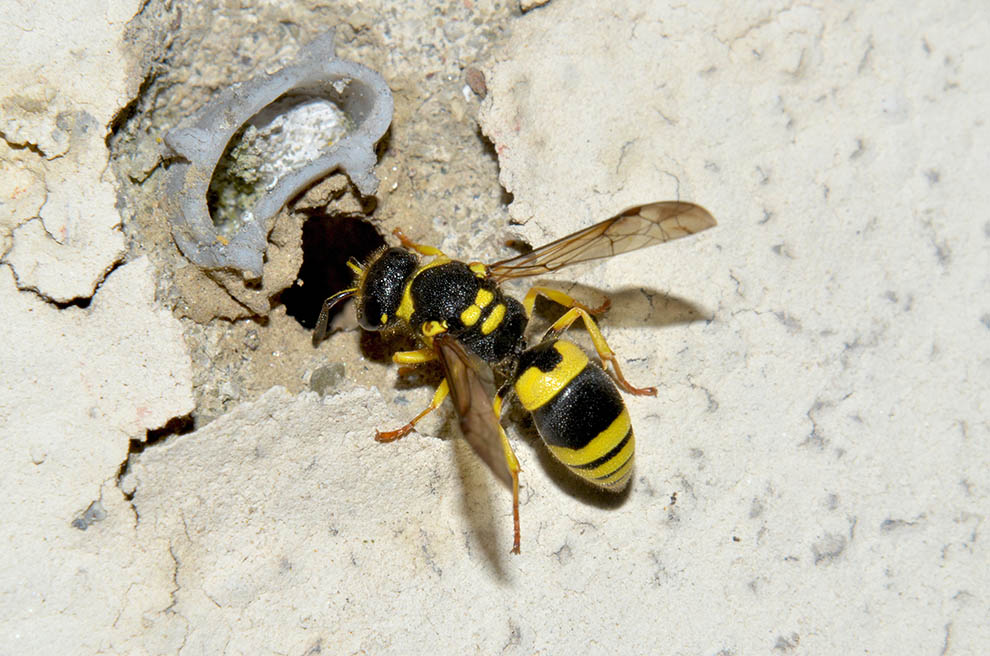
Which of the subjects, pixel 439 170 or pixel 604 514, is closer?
pixel 604 514

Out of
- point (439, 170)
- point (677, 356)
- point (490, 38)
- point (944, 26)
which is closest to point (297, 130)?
point (439, 170)

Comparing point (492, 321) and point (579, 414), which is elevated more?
point (492, 321)

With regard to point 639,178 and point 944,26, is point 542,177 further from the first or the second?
point 944,26

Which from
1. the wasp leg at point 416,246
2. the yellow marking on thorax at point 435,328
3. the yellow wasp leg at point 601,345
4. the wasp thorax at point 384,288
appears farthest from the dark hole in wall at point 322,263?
the yellow wasp leg at point 601,345

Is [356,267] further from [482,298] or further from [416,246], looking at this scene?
[482,298]

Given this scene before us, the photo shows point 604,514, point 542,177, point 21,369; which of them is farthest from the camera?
point 542,177

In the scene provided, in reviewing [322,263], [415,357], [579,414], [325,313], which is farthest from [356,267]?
[579,414]

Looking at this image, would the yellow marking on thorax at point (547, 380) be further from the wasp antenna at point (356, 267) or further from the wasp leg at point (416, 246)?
the wasp antenna at point (356, 267)
